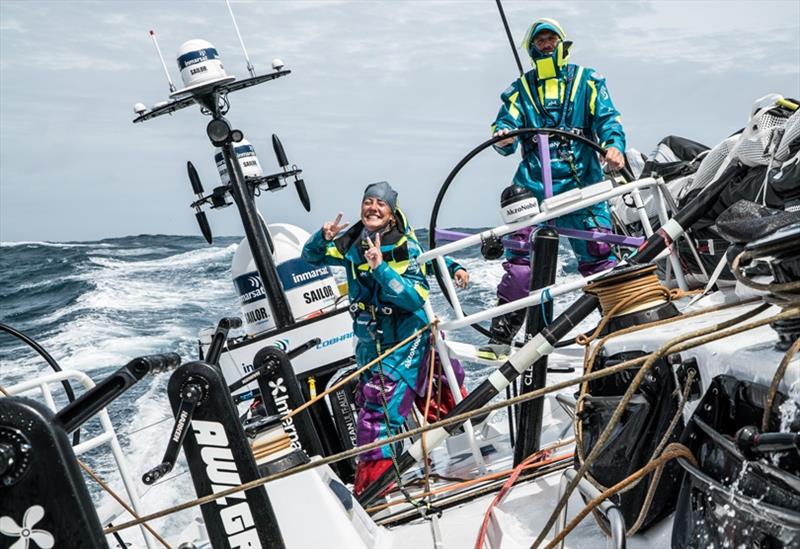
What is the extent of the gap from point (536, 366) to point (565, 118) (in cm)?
228

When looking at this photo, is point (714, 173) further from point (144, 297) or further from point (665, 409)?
point (144, 297)

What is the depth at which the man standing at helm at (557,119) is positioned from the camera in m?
5.67

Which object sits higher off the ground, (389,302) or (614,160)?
(614,160)

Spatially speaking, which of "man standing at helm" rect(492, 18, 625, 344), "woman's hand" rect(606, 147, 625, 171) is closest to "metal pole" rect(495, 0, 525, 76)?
"man standing at helm" rect(492, 18, 625, 344)

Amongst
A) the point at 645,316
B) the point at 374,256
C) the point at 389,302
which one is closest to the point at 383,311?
the point at 389,302

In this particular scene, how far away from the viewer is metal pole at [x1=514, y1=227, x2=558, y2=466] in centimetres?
403

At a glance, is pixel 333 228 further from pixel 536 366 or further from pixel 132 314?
pixel 132 314

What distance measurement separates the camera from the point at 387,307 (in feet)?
17.3

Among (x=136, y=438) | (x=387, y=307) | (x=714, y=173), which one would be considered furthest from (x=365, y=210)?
(x=136, y=438)

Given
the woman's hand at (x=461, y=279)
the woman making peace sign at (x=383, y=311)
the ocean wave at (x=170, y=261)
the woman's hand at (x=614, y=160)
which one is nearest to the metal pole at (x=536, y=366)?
the woman making peace sign at (x=383, y=311)

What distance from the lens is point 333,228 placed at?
5715mm

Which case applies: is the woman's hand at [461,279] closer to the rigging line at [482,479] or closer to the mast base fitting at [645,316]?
the rigging line at [482,479]

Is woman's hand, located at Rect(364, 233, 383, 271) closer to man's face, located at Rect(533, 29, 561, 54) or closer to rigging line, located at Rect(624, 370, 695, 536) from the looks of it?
man's face, located at Rect(533, 29, 561, 54)

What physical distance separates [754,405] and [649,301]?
37.1 inches
